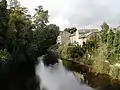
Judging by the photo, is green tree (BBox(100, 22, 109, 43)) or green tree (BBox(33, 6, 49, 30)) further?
green tree (BBox(33, 6, 49, 30))

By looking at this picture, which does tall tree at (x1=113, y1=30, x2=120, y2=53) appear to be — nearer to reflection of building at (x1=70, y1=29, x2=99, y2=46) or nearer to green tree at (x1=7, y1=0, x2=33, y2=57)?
green tree at (x1=7, y1=0, x2=33, y2=57)

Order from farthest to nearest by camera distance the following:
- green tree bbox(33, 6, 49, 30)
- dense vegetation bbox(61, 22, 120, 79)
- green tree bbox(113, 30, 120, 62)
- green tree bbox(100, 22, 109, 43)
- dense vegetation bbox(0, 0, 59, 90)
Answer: green tree bbox(33, 6, 49, 30), green tree bbox(100, 22, 109, 43), dense vegetation bbox(0, 0, 59, 90), green tree bbox(113, 30, 120, 62), dense vegetation bbox(61, 22, 120, 79)

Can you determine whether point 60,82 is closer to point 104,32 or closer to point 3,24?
point 3,24

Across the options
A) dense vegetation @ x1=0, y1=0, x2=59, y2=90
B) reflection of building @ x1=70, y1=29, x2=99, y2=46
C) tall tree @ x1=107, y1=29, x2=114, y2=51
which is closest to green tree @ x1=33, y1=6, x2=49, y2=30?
dense vegetation @ x1=0, y1=0, x2=59, y2=90

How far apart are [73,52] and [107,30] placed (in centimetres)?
1424

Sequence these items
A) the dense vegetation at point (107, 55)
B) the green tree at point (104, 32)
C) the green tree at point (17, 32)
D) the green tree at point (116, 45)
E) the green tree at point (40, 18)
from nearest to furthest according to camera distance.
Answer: the dense vegetation at point (107, 55) → the green tree at point (116, 45) → the green tree at point (104, 32) → the green tree at point (17, 32) → the green tree at point (40, 18)

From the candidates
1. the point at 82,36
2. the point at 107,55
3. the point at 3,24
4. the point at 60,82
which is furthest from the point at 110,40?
the point at 82,36

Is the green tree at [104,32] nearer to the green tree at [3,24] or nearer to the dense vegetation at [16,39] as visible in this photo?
the dense vegetation at [16,39]

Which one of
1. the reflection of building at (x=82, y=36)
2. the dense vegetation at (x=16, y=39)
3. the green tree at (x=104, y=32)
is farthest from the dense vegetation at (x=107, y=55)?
the reflection of building at (x=82, y=36)

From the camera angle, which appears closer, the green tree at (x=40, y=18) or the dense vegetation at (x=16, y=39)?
→ the dense vegetation at (x=16, y=39)

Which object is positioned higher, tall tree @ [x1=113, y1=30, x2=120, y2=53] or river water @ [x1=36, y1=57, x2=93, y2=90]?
tall tree @ [x1=113, y1=30, x2=120, y2=53]

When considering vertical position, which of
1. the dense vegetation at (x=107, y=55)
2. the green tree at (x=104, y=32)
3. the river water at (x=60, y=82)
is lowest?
the river water at (x=60, y=82)

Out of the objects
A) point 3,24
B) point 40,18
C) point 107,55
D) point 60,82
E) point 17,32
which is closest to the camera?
point 60,82

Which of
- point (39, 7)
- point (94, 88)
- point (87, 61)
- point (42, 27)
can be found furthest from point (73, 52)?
point (94, 88)
